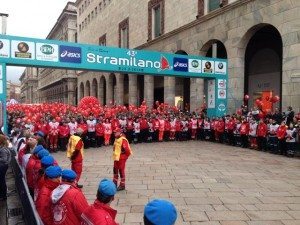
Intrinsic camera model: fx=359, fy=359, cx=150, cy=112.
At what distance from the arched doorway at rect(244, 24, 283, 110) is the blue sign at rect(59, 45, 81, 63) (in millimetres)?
9899

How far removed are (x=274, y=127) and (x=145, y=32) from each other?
2110 centimetres

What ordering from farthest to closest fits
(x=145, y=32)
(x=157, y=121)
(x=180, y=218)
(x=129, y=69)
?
(x=145, y=32)
(x=157, y=121)
(x=129, y=69)
(x=180, y=218)

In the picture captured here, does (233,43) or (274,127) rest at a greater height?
(233,43)

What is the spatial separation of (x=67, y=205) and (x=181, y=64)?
Result: 16446mm

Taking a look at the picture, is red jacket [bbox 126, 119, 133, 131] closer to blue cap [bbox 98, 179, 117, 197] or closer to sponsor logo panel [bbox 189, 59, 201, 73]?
sponsor logo panel [bbox 189, 59, 201, 73]

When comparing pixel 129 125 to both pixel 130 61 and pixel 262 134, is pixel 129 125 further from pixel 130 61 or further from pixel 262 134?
pixel 262 134

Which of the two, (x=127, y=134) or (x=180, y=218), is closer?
(x=180, y=218)

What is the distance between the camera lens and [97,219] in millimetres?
3447

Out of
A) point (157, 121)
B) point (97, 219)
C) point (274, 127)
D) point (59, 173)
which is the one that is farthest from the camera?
point (157, 121)

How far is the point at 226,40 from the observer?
2252 cm

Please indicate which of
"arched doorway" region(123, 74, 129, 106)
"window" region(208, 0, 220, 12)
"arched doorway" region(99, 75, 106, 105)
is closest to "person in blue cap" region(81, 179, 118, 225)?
"window" region(208, 0, 220, 12)

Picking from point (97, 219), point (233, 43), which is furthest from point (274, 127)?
point (97, 219)

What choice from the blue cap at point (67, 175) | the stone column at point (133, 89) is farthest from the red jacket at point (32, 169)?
the stone column at point (133, 89)

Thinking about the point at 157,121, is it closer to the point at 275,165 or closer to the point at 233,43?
the point at 233,43
